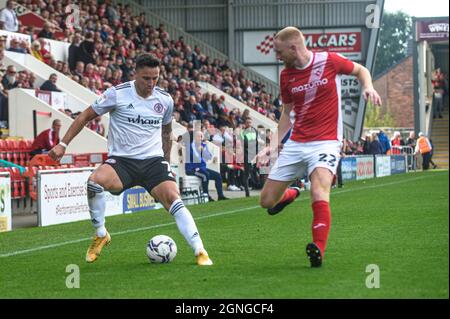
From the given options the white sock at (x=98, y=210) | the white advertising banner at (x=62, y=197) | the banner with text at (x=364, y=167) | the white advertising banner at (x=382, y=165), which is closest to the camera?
the white sock at (x=98, y=210)

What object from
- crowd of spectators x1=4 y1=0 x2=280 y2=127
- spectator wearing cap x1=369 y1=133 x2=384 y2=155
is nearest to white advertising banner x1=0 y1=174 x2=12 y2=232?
crowd of spectators x1=4 y1=0 x2=280 y2=127

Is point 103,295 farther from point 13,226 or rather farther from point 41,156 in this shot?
point 41,156

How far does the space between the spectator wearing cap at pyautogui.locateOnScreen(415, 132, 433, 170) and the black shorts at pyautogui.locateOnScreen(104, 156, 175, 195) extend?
122 feet

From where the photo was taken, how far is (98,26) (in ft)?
103

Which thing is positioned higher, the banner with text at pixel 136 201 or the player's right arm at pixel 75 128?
the player's right arm at pixel 75 128

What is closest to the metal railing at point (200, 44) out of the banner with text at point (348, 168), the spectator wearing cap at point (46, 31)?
the banner with text at point (348, 168)

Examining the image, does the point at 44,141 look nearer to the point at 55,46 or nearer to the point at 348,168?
the point at 55,46

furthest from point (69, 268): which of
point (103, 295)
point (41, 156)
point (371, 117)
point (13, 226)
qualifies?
point (371, 117)

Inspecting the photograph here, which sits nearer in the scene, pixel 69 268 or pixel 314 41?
pixel 69 268

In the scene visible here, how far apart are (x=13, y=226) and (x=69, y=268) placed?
760cm

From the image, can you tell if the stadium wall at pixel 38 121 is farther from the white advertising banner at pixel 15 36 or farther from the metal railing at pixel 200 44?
the metal railing at pixel 200 44

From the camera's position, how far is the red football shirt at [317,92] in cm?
885

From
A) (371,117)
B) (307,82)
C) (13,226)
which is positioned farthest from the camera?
(371,117)

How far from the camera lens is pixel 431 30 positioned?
5538cm
